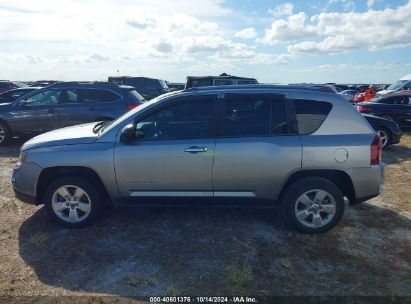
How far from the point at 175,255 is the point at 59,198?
181 centimetres

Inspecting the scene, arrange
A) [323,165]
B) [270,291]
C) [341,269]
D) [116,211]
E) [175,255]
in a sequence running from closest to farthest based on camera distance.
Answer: [270,291], [341,269], [175,255], [323,165], [116,211]

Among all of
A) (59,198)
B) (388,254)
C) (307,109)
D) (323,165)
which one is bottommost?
(388,254)

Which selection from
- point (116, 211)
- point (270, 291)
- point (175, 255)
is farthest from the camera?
point (116, 211)

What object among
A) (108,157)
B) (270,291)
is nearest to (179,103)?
(108,157)

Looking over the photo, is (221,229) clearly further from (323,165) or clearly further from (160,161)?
(323,165)

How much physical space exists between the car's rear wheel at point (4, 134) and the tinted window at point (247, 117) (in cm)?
825

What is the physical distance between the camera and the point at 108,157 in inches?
181

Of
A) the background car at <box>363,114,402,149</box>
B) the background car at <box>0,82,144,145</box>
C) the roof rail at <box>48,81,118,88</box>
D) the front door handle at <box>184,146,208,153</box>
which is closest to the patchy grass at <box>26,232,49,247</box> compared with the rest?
the front door handle at <box>184,146,208,153</box>

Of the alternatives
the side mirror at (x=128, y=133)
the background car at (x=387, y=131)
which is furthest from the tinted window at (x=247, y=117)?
the background car at (x=387, y=131)

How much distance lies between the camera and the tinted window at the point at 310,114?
452cm

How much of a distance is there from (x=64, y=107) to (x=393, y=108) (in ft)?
34.6

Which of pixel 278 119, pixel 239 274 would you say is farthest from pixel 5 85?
pixel 239 274

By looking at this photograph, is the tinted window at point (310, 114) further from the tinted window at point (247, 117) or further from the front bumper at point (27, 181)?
the front bumper at point (27, 181)

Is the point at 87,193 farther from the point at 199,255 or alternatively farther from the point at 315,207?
the point at 315,207
